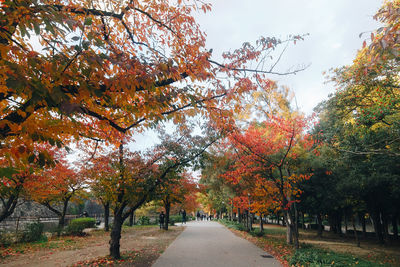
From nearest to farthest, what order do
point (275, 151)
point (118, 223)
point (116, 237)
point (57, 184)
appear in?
point (116, 237), point (118, 223), point (275, 151), point (57, 184)

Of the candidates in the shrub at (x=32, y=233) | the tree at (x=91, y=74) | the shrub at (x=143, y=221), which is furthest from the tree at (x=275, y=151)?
the shrub at (x=143, y=221)

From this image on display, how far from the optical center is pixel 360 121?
9.20 metres

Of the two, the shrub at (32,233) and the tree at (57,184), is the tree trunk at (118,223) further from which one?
the shrub at (32,233)

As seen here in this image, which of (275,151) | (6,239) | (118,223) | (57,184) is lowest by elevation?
(6,239)

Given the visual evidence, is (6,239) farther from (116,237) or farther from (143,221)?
(143,221)

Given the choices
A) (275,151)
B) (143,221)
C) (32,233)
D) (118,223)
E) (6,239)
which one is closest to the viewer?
(118,223)

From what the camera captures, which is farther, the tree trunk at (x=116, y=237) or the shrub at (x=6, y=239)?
the shrub at (x=6, y=239)

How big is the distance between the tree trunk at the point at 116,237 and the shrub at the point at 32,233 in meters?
8.03

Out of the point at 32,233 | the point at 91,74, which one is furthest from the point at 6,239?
the point at 91,74

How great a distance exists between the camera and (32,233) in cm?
1315

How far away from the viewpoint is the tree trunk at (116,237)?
27.5 ft

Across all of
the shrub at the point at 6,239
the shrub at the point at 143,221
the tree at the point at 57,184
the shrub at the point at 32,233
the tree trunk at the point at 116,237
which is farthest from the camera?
the shrub at the point at 143,221

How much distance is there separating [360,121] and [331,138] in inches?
97.5

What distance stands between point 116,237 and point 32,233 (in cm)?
834
